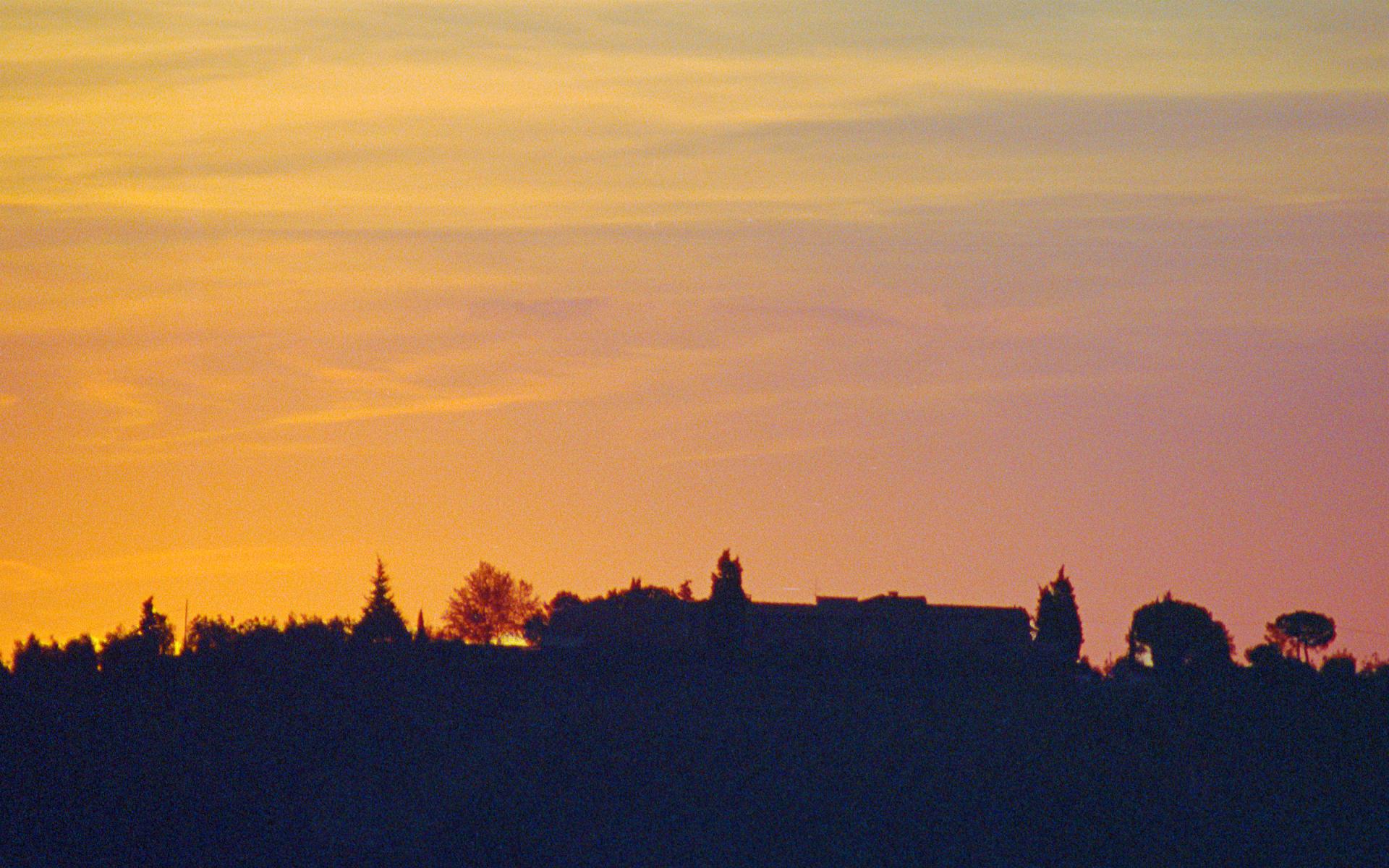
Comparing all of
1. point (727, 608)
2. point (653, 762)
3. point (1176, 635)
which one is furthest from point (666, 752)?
point (1176, 635)

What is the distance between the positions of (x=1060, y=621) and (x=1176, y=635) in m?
12.6

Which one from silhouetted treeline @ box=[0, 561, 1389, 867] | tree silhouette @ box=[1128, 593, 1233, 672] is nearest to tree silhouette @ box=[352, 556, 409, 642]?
silhouetted treeline @ box=[0, 561, 1389, 867]

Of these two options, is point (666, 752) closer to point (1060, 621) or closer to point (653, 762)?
point (653, 762)

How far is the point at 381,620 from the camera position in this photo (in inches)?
5197

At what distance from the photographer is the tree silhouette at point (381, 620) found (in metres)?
126

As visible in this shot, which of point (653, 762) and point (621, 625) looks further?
point (621, 625)

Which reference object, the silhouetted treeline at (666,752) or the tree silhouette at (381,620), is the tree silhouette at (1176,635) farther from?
the tree silhouette at (381,620)

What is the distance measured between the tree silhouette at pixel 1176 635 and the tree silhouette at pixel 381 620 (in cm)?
4816

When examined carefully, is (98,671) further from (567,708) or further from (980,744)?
(980,744)

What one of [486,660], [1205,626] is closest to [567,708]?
[486,660]

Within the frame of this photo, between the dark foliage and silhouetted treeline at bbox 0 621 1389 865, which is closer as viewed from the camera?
silhouetted treeline at bbox 0 621 1389 865

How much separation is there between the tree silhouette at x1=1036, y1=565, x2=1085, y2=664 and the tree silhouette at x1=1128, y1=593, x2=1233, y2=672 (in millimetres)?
7543

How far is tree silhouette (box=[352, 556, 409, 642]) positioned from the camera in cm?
12594

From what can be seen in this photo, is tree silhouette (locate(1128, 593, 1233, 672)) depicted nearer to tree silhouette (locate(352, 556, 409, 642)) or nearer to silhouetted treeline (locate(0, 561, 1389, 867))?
silhouetted treeline (locate(0, 561, 1389, 867))
